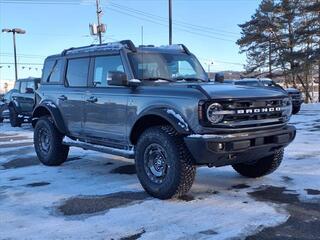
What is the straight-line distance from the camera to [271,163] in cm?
760

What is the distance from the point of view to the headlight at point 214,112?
610 centimetres

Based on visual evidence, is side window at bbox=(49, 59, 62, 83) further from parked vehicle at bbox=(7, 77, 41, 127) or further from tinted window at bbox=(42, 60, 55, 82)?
parked vehicle at bbox=(7, 77, 41, 127)

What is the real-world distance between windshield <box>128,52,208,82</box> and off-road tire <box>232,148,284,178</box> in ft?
4.95

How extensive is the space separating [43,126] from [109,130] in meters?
2.35

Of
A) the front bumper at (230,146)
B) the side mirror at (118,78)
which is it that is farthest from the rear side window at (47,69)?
the front bumper at (230,146)

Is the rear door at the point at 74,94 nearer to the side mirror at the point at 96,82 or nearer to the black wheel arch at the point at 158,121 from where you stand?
the side mirror at the point at 96,82

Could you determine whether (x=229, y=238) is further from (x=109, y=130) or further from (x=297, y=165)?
(x=297, y=165)

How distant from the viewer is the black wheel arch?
6.27 metres

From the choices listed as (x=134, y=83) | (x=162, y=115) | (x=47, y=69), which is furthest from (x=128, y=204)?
(x=47, y=69)

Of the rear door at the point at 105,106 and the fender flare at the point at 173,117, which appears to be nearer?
the fender flare at the point at 173,117

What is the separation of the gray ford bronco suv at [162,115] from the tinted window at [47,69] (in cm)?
39

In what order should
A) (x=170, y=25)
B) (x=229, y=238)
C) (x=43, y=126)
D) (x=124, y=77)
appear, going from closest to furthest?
(x=229, y=238)
(x=124, y=77)
(x=43, y=126)
(x=170, y=25)

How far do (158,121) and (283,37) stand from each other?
158 feet

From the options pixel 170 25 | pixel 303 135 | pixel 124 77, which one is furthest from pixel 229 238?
pixel 170 25
